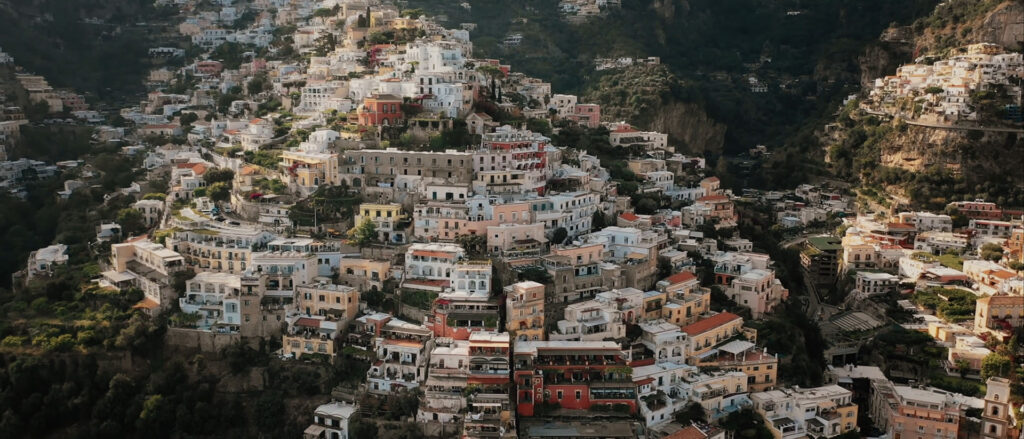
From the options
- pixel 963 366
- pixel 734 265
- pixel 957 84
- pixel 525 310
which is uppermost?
pixel 957 84

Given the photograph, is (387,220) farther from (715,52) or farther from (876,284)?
(715,52)

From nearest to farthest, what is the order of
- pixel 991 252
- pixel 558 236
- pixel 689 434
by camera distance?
pixel 689 434, pixel 558 236, pixel 991 252

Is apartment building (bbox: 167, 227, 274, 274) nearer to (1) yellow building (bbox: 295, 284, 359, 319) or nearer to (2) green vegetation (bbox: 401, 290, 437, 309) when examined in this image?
(1) yellow building (bbox: 295, 284, 359, 319)

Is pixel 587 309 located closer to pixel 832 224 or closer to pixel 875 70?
pixel 832 224

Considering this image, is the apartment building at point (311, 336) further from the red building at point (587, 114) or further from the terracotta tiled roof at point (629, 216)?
the red building at point (587, 114)

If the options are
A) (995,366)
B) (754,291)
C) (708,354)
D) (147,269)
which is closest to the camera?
(708,354)

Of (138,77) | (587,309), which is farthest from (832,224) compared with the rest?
(138,77)

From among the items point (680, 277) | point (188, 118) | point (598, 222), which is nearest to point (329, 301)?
point (598, 222)

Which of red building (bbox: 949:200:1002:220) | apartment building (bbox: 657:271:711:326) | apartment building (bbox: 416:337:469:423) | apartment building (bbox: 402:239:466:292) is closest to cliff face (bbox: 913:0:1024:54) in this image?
red building (bbox: 949:200:1002:220)
